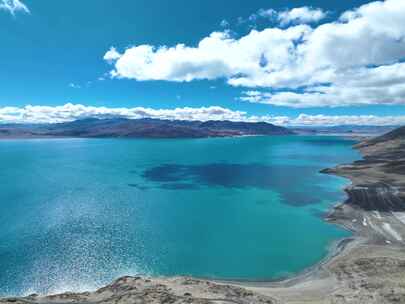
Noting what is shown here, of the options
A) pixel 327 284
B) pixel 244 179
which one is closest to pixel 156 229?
pixel 327 284

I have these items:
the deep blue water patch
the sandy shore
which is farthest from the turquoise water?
the sandy shore

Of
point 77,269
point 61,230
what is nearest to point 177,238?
point 77,269

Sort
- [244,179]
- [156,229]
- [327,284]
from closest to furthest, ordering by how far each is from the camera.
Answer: [327,284]
[156,229]
[244,179]

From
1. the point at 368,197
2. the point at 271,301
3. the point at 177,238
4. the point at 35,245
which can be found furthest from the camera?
the point at 368,197

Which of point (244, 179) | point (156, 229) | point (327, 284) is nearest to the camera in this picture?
point (327, 284)

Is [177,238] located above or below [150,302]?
below

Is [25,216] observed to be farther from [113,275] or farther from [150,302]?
[150,302]

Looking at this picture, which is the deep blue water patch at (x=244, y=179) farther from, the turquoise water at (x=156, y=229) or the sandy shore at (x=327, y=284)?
the sandy shore at (x=327, y=284)

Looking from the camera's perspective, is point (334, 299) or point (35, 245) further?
point (35, 245)

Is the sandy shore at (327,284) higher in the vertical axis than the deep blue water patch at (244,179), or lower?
higher

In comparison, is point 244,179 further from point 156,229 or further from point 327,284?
point 327,284

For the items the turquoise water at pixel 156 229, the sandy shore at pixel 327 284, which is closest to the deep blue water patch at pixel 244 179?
the turquoise water at pixel 156 229
